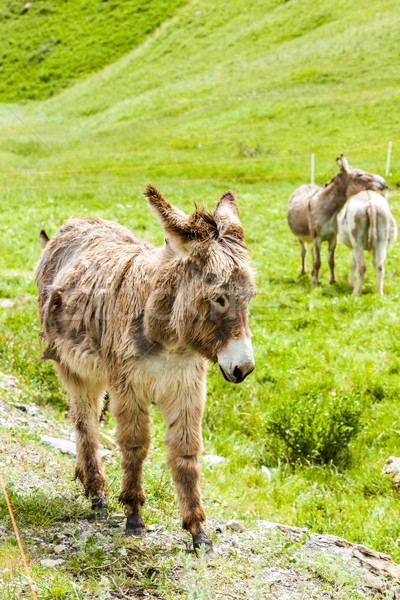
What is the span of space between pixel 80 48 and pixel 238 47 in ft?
36.9

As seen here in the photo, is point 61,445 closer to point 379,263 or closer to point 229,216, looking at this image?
point 229,216

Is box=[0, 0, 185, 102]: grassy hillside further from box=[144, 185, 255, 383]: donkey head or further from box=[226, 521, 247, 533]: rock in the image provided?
box=[226, 521, 247, 533]: rock

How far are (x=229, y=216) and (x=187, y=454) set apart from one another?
1.53 m

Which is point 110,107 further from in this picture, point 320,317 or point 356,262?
point 320,317

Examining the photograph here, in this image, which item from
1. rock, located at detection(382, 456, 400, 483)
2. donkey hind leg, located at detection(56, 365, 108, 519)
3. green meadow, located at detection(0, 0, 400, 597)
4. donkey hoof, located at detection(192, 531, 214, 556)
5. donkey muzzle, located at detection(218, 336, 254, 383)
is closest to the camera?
donkey muzzle, located at detection(218, 336, 254, 383)

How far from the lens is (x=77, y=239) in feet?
16.1

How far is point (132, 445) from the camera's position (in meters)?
3.81

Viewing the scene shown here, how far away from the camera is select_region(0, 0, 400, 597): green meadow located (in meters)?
5.79

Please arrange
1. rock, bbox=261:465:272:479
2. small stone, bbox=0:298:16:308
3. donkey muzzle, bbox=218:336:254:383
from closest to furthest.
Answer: donkey muzzle, bbox=218:336:254:383, rock, bbox=261:465:272:479, small stone, bbox=0:298:16:308

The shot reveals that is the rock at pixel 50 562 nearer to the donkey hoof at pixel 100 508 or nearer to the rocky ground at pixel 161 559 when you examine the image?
the rocky ground at pixel 161 559

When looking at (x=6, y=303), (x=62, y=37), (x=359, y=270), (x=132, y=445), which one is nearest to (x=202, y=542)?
(x=132, y=445)

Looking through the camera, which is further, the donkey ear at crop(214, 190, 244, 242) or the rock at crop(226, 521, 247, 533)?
the rock at crop(226, 521, 247, 533)

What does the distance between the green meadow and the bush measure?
2 centimetres

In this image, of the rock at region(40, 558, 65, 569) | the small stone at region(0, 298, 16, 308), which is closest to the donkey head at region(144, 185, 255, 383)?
the rock at region(40, 558, 65, 569)
